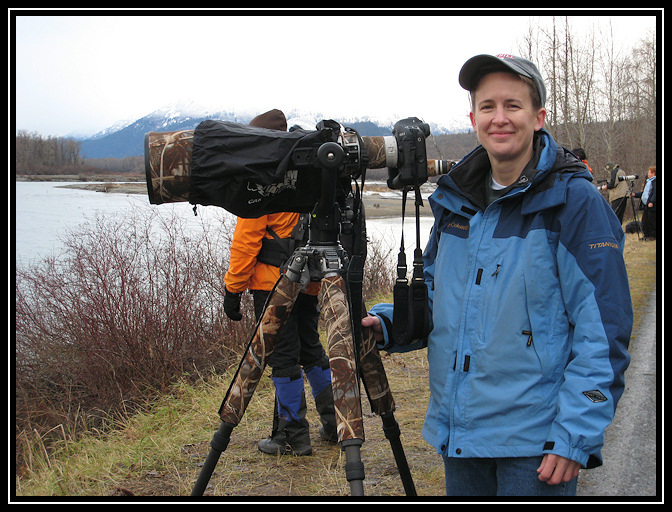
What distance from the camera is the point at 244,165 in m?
2.19

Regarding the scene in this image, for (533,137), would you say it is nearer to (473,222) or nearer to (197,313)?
(473,222)

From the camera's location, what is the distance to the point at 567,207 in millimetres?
1700

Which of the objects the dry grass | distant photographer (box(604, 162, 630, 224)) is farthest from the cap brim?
distant photographer (box(604, 162, 630, 224))

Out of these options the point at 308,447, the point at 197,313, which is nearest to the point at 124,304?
the point at 197,313

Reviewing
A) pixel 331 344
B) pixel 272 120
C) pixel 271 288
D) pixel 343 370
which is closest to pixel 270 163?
pixel 331 344

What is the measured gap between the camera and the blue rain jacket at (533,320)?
1610 mm

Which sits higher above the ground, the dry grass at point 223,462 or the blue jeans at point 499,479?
the blue jeans at point 499,479

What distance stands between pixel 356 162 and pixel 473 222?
59 centimetres

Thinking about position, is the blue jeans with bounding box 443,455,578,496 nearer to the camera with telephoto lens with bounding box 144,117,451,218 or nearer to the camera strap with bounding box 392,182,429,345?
the camera strap with bounding box 392,182,429,345

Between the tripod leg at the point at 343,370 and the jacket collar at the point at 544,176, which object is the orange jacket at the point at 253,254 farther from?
the jacket collar at the point at 544,176

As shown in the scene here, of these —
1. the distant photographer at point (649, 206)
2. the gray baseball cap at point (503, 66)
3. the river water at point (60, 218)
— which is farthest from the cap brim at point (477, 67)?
the distant photographer at point (649, 206)

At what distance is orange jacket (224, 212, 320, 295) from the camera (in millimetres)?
3406

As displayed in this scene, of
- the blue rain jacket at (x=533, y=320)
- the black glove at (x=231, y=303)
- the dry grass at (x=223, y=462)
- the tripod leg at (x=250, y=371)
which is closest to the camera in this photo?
the blue rain jacket at (x=533, y=320)

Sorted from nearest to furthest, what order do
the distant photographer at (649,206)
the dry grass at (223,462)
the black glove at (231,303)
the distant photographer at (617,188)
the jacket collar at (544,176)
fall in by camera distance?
the jacket collar at (544,176) → the dry grass at (223,462) → the black glove at (231,303) → the distant photographer at (649,206) → the distant photographer at (617,188)
